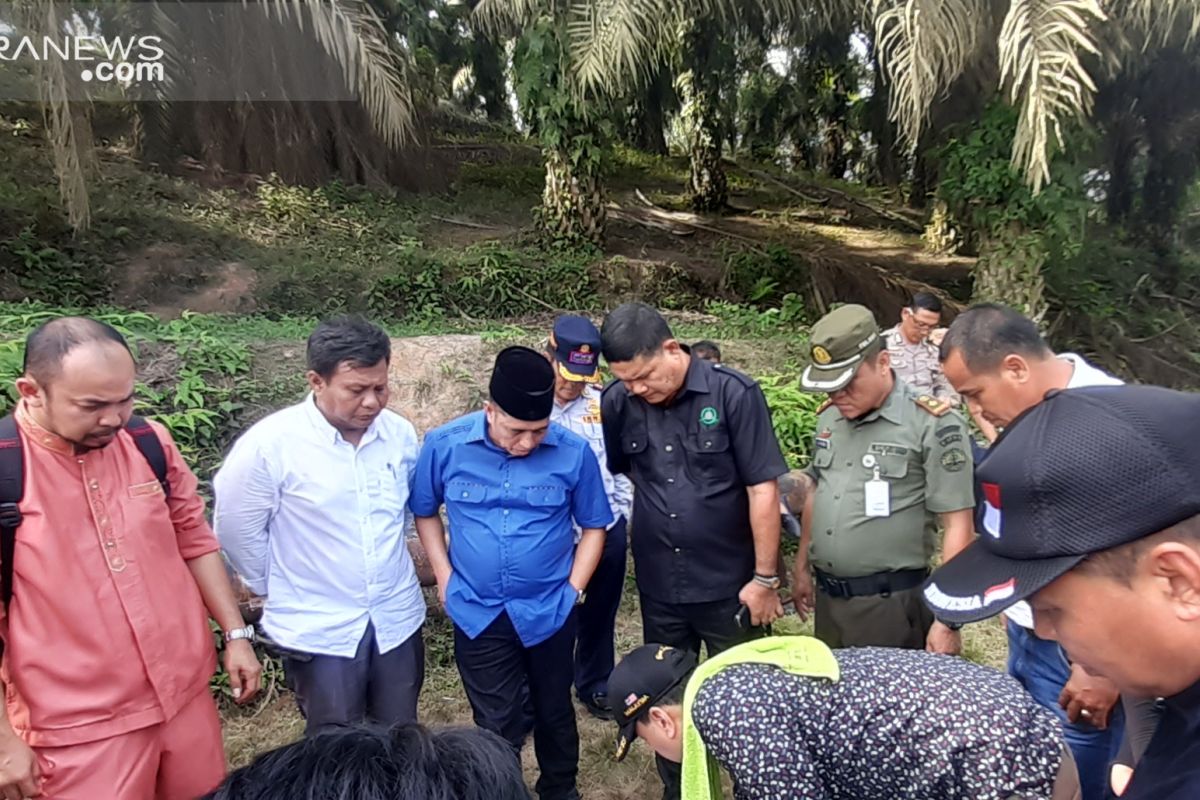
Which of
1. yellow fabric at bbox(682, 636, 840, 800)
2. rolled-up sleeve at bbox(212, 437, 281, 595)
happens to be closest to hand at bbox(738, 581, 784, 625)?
yellow fabric at bbox(682, 636, 840, 800)

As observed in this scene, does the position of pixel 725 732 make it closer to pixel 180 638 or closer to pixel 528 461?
pixel 528 461

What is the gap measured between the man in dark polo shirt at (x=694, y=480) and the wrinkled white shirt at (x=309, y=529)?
3.05ft

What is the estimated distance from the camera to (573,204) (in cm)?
930

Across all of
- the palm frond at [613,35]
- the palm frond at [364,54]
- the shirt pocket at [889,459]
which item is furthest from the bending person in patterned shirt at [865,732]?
the palm frond at [364,54]

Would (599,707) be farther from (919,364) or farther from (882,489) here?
(919,364)

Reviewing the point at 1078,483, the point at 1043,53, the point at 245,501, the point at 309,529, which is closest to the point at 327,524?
the point at 309,529

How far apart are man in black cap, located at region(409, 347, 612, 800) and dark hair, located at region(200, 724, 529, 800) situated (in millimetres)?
1371

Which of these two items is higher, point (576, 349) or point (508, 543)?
point (576, 349)

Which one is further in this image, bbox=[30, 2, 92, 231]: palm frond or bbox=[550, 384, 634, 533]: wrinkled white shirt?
bbox=[30, 2, 92, 231]: palm frond

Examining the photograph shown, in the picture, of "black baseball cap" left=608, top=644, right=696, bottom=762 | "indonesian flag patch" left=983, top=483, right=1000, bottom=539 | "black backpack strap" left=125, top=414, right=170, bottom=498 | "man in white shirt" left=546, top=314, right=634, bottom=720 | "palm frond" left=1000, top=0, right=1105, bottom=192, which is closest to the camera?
"indonesian flag patch" left=983, top=483, right=1000, bottom=539

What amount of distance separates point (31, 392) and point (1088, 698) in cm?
275

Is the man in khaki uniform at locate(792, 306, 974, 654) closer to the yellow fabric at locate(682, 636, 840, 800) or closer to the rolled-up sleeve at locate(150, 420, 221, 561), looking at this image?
the yellow fabric at locate(682, 636, 840, 800)

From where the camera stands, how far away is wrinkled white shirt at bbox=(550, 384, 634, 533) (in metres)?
3.53

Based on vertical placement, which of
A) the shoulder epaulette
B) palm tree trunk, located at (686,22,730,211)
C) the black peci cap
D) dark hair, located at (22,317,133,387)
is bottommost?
the shoulder epaulette
